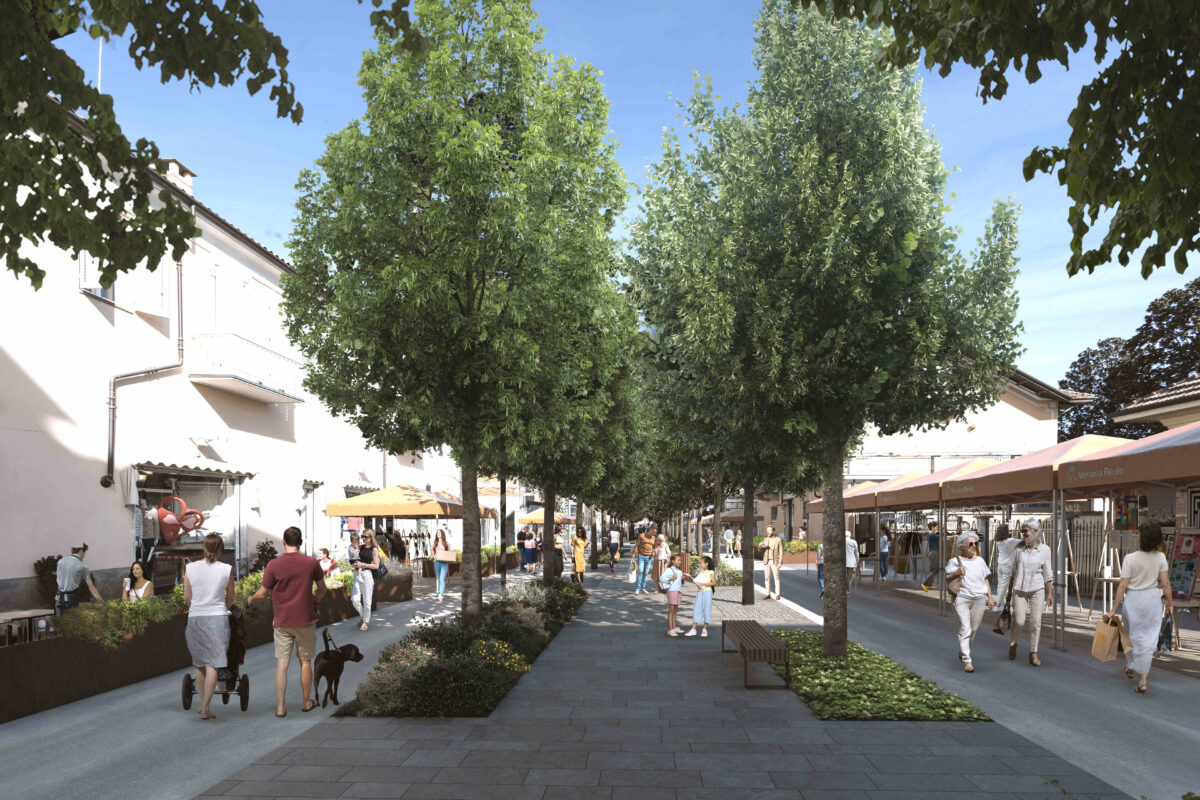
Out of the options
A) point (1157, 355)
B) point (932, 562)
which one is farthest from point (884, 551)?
point (1157, 355)

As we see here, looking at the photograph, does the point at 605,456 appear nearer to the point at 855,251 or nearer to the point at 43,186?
the point at 855,251

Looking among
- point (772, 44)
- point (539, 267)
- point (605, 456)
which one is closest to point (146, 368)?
point (605, 456)

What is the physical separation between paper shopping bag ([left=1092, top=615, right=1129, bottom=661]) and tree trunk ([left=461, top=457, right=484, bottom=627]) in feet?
24.6

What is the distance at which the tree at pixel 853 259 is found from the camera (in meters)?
10.7

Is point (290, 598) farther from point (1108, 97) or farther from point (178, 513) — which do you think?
point (178, 513)

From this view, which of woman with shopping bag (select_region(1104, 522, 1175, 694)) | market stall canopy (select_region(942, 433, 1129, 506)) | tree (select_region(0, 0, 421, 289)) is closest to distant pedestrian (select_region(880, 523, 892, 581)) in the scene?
market stall canopy (select_region(942, 433, 1129, 506))

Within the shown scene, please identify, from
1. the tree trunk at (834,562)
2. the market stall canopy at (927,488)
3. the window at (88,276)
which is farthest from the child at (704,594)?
the window at (88,276)

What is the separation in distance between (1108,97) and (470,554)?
30.3 ft

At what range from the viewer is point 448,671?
8883 millimetres

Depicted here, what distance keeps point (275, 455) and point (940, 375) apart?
61.0 ft

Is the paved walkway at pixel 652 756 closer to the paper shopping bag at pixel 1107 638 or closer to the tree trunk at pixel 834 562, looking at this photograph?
the tree trunk at pixel 834 562

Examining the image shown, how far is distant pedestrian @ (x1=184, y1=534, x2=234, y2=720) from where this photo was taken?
882 centimetres

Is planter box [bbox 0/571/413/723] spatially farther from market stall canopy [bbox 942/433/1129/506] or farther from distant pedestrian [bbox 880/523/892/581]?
distant pedestrian [bbox 880/523/892/581]

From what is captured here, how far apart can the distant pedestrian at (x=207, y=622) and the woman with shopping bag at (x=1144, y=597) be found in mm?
9633
